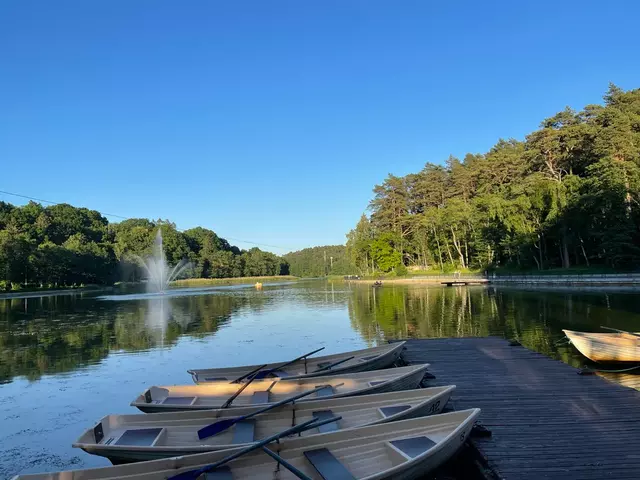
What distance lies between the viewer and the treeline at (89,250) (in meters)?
66.0

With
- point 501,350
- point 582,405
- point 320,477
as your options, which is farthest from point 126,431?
point 501,350

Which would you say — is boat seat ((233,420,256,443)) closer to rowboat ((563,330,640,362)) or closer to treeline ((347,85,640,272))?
rowboat ((563,330,640,362))

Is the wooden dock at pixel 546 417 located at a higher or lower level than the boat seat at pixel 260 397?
lower

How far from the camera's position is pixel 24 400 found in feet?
38.5

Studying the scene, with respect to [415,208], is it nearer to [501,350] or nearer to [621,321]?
[621,321]

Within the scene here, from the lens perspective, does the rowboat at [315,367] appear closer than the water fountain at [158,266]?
Yes

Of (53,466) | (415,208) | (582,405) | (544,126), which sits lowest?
(53,466)

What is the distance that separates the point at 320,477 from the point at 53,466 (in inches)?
221

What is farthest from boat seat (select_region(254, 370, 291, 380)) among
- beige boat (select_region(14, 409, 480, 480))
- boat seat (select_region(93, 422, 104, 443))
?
beige boat (select_region(14, 409, 480, 480))

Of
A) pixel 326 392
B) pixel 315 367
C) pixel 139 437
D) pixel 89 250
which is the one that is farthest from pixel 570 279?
pixel 89 250

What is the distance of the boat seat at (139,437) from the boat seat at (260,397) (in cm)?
201

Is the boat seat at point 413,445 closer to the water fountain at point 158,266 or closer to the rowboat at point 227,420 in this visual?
the rowboat at point 227,420

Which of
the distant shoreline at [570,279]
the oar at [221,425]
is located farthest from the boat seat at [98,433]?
the distant shoreline at [570,279]

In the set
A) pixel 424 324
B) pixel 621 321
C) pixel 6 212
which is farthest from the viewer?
pixel 6 212
